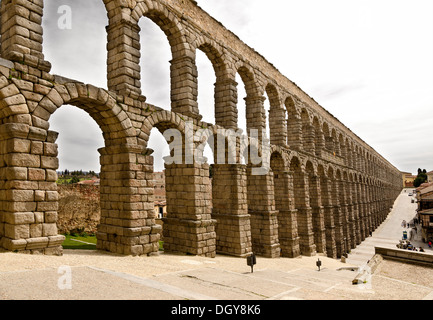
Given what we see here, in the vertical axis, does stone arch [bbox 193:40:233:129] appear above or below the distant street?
above

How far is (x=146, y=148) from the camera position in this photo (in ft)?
32.8

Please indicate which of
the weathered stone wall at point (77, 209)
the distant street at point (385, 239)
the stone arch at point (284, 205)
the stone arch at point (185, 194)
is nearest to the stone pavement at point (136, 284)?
the stone arch at point (185, 194)

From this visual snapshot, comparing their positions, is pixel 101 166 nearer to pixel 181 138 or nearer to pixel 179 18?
pixel 181 138

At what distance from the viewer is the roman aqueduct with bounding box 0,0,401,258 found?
7.07m

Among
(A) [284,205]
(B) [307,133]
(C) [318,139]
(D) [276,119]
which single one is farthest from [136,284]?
(C) [318,139]

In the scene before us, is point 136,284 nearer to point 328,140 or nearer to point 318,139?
point 318,139

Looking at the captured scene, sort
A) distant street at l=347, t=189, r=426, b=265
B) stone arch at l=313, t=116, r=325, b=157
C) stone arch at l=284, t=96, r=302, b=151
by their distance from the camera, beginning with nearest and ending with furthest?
stone arch at l=284, t=96, r=302, b=151, stone arch at l=313, t=116, r=325, b=157, distant street at l=347, t=189, r=426, b=265

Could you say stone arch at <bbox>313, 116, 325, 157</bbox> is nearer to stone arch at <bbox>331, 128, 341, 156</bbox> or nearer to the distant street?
stone arch at <bbox>331, 128, 341, 156</bbox>

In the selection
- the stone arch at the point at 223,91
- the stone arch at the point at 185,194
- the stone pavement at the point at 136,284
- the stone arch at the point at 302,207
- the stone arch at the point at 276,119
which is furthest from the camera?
the stone arch at the point at 302,207

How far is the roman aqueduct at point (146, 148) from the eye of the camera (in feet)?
23.2

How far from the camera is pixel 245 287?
252 inches

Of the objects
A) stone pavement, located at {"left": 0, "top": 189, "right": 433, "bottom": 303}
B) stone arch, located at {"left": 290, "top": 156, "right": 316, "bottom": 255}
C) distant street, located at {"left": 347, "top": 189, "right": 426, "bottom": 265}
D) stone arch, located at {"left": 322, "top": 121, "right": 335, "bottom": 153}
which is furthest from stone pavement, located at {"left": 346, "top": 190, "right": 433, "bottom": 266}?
stone pavement, located at {"left": 0, "top": 189, "right": 433, "bottom": 303}

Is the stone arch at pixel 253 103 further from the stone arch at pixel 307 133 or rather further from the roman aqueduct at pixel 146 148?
the stone arch at pixel 307 133
